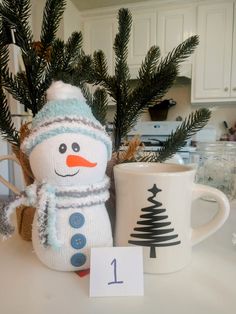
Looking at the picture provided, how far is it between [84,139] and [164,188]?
0.10m

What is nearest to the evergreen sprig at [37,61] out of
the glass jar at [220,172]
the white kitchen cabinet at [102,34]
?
the glass jar at [220,172]

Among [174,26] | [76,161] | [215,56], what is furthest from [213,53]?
[76,161]

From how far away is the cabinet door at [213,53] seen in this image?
205 cm

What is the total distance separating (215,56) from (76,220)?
220cm

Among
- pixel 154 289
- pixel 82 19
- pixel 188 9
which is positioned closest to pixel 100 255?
pixel 154 289

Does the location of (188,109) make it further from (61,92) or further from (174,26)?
(61,92)

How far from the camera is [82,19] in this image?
234 centimetres

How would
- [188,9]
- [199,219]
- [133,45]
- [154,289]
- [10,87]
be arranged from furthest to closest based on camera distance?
1. [133,45]
2. [188,9]
3. [199,219]
4. [10,87]
5. [154,289]

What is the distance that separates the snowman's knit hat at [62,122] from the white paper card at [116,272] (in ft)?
0.39

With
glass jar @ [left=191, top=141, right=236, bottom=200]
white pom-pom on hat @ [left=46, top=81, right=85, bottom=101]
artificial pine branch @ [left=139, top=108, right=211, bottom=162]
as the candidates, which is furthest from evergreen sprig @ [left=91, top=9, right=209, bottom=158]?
glass jar @ [left=191, top=141, right=236, bottom=200]

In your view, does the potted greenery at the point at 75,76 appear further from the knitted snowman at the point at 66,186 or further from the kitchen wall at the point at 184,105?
the kitchen wall at the point at 184,105

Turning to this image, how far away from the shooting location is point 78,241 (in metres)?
0.28

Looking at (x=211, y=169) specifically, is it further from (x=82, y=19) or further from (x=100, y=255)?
(x=82, y=19)

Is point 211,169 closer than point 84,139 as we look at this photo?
No
